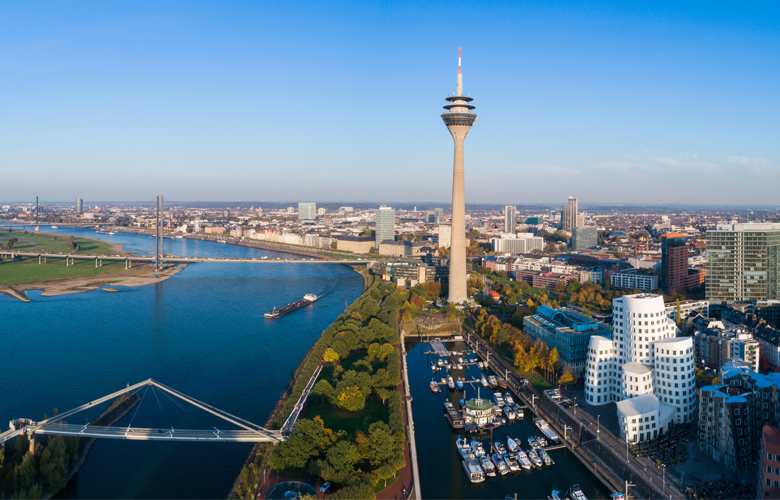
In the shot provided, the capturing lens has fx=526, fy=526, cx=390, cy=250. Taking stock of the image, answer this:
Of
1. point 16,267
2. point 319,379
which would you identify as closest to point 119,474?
point 319,379

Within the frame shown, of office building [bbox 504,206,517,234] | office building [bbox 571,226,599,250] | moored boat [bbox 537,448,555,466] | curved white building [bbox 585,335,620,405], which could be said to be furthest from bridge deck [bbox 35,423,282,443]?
office building [bbox 504,206,517,234]

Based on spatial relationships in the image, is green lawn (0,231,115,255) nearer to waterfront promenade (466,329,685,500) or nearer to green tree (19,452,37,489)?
green tree (19,452,37,489)

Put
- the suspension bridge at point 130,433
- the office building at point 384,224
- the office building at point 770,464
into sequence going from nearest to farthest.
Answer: the office building at point 770,464 → the suspension bridge at point 130,433 → the office building at point 384,224

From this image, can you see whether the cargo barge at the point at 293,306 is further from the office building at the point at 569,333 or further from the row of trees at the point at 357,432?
the office building at the point at 569,333

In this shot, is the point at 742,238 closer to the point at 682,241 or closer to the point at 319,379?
the point at 682,241

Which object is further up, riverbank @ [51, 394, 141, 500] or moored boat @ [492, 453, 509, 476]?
riverbank @ [51, 394, 141, 500]

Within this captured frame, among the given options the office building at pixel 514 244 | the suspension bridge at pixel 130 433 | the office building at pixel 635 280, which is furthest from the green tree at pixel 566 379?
the office building at pixel 514 244

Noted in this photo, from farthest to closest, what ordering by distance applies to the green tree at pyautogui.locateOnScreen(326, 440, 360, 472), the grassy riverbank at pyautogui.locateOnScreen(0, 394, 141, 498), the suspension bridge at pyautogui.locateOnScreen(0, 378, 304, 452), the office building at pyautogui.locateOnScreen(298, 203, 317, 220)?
the office building at pyautogui.locateOnScreen(298, 203, 317, 220), the suspension bridge at pyautogui.locateOnScreen(0, 378, 304, 452), the green tree at pyautogui.locateOnScreen(326, 440, 360, 472), the grassy riverbank at pyautogui.locateOnScreen(0, 394, 141, 498)
